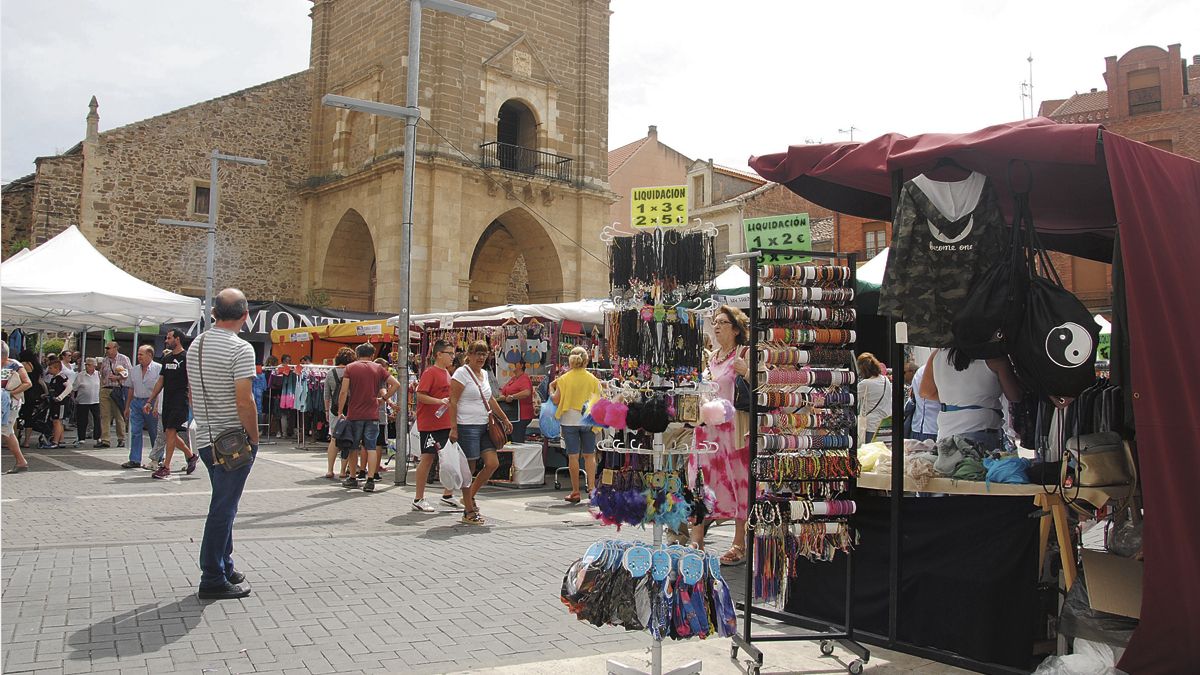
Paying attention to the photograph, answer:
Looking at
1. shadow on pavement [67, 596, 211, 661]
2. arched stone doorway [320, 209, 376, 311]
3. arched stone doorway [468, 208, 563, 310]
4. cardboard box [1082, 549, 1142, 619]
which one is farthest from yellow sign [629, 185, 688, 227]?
arched stone doorway [320, 209, 376, 311]

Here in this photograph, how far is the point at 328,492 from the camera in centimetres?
1016

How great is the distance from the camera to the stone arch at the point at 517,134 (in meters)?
28.0

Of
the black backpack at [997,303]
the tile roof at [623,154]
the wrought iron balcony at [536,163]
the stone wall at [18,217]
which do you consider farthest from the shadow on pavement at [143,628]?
the tile roof at [623,154]

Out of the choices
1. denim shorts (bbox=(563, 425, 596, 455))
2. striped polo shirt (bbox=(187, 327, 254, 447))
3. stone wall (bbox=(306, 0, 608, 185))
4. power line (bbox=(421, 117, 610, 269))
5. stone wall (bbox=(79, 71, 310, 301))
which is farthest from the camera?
stone wall (bbox=(79, 71, 310, 301))

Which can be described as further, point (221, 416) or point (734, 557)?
point (734, 557)

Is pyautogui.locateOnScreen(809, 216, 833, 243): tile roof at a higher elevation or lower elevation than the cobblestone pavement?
higher

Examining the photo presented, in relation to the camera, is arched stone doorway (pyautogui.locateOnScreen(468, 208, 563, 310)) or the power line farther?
arched stone doorway (pyautogui.locateOnScreen(468, 208, 563, 310))

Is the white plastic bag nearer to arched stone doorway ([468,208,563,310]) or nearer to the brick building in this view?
arched stone doorway ([468,208,563,310])

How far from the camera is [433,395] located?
8789mm

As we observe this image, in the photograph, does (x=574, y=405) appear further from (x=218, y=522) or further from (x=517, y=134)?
(x=517, y=134)

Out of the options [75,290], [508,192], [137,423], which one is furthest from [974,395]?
[508,192]

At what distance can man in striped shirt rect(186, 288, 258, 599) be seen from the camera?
5.03 meters

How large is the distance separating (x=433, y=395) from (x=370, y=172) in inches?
755

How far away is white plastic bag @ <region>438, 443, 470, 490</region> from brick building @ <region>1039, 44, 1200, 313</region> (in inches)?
966
